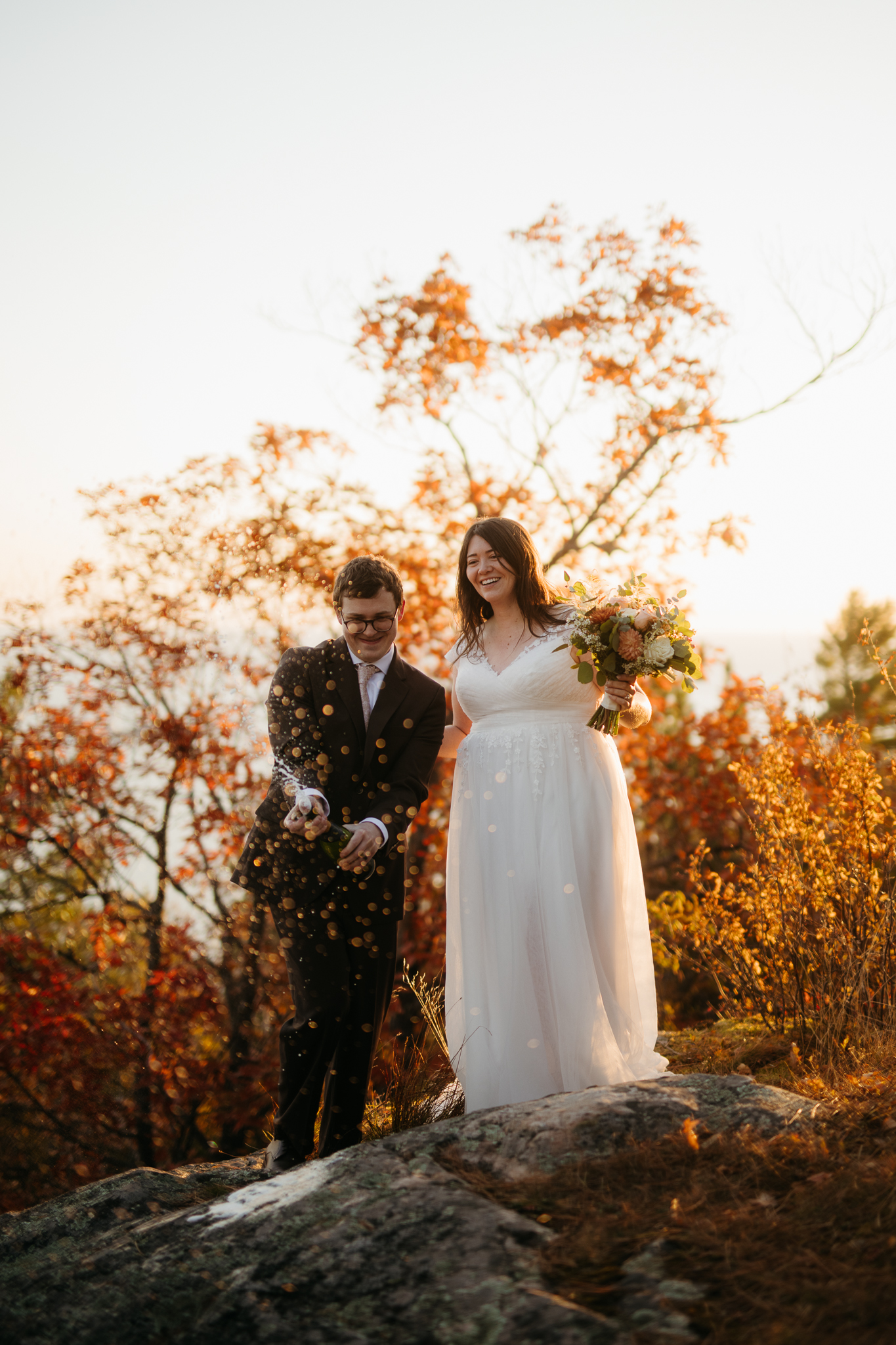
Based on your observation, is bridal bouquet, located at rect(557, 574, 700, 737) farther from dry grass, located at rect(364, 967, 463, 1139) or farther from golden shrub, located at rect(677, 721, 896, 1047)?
dry grass, located at rect(364, 967, 463, 1139)

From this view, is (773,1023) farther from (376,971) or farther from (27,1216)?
(27,1216)

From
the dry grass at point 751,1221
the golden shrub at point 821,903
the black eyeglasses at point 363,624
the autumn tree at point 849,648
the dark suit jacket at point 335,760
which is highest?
the autumn tree at point 849,648

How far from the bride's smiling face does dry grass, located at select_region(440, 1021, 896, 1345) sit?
7.71ft

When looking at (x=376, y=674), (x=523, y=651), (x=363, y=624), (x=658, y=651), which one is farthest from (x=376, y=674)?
(x=658, y=651)

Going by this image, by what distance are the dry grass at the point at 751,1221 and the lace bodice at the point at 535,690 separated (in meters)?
1.83

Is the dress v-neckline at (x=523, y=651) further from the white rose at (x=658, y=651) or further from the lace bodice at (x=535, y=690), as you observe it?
the white rose at (x=658, y=651)

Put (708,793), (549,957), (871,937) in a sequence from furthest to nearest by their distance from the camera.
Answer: (708,793), (871,937), (549,957)

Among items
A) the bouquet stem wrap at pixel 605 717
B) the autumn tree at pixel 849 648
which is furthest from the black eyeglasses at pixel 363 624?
the autumn tree at pixel 849 648

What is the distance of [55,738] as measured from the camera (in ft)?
25.4

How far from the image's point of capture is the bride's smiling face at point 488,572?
423 cm

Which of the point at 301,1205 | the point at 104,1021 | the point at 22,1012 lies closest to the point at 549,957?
the point at 301,1205

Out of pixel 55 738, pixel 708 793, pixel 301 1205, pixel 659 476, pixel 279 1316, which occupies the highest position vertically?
pixel 659 476

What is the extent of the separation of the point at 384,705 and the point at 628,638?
1.09 m

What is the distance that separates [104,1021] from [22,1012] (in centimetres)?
79
